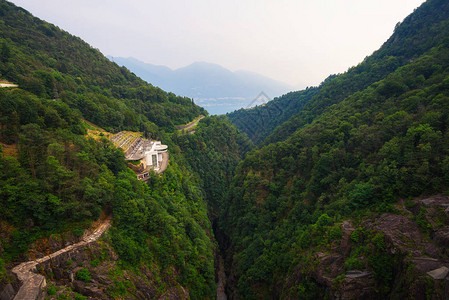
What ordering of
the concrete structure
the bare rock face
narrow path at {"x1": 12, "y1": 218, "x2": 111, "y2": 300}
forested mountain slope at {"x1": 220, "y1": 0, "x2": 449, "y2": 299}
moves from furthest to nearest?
the concrete structure < forested mountain slope at {"x1": 220, "y1": 0, "x2": 449, "y2": 299} < the bare rock face < narrow path at {"x1": 12, "y1": 218, "x2": 111, "y2": 300}

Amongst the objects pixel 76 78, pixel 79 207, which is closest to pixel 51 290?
pixel 79 207

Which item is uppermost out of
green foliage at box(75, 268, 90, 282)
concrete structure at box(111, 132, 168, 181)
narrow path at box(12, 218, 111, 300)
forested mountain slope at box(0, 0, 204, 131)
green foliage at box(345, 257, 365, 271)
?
forested mountain slope at box(0, 0, 204, 131)

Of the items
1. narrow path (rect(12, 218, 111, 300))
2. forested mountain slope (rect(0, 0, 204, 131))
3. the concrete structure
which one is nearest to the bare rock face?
narrow path (rect(12, 218, 111, 300))

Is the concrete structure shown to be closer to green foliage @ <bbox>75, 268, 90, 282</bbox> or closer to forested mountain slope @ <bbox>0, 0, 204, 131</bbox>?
forested mountain slope @ <bbox>0, 0, 204, 131</bbox>

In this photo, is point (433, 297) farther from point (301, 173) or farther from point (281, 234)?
point (301, 173)

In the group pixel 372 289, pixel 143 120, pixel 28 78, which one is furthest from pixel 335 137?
pixel 28 78

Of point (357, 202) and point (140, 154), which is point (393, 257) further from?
point (140, 154)
